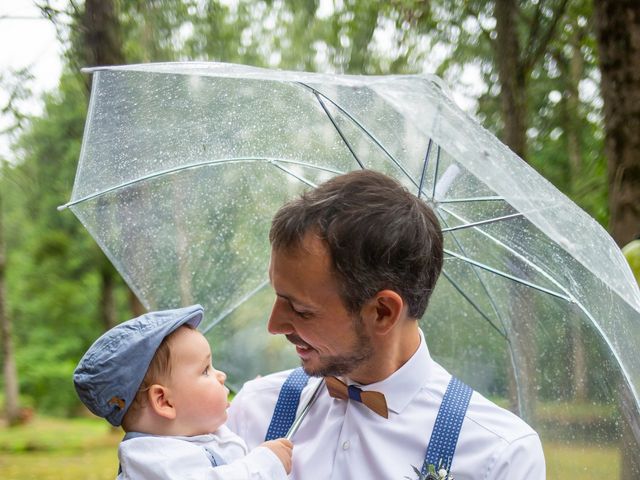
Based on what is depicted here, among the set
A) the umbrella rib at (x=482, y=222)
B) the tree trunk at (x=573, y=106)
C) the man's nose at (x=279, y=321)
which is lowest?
the man's nose at (x=279, y=321)

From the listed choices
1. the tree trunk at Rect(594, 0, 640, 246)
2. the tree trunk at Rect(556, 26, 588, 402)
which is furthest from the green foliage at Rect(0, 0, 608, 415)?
the tree trunk at Rect(594, 0, 640, 246)

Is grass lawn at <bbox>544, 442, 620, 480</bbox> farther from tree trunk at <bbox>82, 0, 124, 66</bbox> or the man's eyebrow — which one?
tree trunk at <bbox>82, 0, 124, 66</bbox>

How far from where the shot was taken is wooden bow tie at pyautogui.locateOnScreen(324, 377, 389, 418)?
2.20 m

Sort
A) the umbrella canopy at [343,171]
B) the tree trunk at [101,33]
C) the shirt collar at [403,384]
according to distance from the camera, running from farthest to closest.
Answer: the tree trunk at [101,33] < the shirt collar at [403,384] < the umbrella canopy at [343,171]

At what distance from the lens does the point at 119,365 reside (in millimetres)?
2121

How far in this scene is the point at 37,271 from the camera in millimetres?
22734

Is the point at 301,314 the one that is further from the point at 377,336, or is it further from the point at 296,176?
the point at 296,176

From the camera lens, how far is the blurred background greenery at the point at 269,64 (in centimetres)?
394

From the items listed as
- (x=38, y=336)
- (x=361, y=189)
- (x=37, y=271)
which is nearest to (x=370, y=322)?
(x=361, y=189)

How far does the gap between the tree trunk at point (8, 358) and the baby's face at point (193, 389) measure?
11308 millimetres

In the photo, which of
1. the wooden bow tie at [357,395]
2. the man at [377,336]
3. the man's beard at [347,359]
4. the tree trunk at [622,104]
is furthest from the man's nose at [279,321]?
the tree trunk at [622,104]

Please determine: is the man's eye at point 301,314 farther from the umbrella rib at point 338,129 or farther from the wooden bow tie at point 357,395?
the umbrella rib at point 338,129

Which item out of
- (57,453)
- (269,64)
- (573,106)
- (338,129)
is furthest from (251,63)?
(338,129)

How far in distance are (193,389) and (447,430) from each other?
681mm
